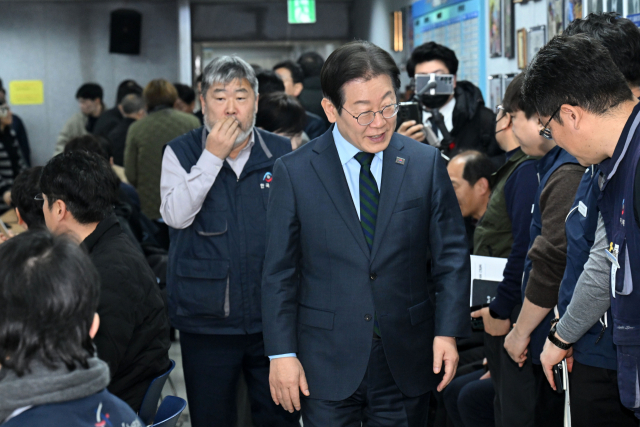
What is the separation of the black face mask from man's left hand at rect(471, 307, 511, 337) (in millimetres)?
1347

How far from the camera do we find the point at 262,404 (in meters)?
2.68

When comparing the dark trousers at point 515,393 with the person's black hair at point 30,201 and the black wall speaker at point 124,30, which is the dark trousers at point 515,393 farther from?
the black wall speaker at point 124,30

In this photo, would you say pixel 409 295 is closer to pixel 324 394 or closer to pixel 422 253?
pixel 422 253

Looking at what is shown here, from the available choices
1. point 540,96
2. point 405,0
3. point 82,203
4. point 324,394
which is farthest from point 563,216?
point 405,0

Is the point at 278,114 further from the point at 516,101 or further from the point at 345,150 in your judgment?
the point at 345,150

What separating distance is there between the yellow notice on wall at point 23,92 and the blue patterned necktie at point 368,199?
8.99 m

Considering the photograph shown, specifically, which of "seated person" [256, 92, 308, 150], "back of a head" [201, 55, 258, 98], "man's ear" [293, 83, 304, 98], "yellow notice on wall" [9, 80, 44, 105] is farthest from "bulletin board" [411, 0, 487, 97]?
"yellow notice on wall" [9, 80, 44, 105]

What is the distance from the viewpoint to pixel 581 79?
1692 mm

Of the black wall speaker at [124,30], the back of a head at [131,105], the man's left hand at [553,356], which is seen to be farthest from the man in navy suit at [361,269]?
the black wall speaker at [124,30]

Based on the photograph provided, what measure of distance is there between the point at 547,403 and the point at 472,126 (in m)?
1.66

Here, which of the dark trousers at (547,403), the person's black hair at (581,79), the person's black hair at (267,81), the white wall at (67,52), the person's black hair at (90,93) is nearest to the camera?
the person's black hair at (581,79)

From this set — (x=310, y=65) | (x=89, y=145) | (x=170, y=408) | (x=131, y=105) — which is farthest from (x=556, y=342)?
(x=131, y=105)

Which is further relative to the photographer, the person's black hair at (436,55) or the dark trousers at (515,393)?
the person's black hair at (436,55)

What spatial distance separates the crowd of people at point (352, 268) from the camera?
1413mm
